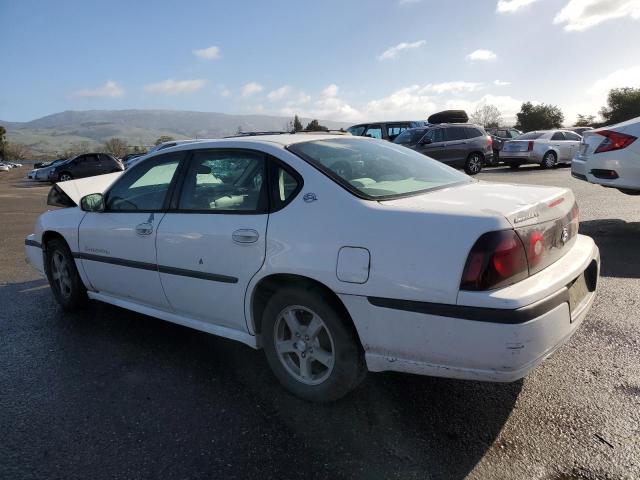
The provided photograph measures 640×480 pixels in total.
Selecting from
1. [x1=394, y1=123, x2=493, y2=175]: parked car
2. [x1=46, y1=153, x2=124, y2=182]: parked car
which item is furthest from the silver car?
[x1=46, y1=153, x2=124, y2=182]: parked car

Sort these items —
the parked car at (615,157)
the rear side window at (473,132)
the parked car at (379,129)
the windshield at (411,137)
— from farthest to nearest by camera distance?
1. the parked car at (379,129)
2. the rear side window at (473,132)
3. the windshield at (411,137)
4. the parked car at (615,157)

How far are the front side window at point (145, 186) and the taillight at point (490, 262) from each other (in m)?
2.24

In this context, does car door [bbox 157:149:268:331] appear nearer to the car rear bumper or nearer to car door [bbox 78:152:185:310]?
car door [bbox 78:152:185:310]

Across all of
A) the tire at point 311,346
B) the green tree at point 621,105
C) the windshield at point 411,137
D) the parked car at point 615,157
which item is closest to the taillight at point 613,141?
the parked car at point 615,157

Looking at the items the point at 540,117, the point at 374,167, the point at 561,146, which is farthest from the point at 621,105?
the point at 374,167

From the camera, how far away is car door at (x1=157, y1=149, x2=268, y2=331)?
295 cm

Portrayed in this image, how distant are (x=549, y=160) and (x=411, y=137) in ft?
18.4

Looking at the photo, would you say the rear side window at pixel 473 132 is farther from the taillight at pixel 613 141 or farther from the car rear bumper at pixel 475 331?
the car rear bumper at pixel 475 331

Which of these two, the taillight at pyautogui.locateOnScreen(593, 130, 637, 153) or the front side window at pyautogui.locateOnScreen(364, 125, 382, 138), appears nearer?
the taillight at pyautogui.locateOnScreen(593, 130, 637, 153)

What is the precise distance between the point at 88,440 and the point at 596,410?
106 inches

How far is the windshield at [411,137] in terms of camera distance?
16.6 meters

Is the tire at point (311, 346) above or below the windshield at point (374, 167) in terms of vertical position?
below

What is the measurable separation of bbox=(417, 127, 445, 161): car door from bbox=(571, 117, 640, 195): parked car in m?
9.07

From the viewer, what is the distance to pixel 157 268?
11.4ft
